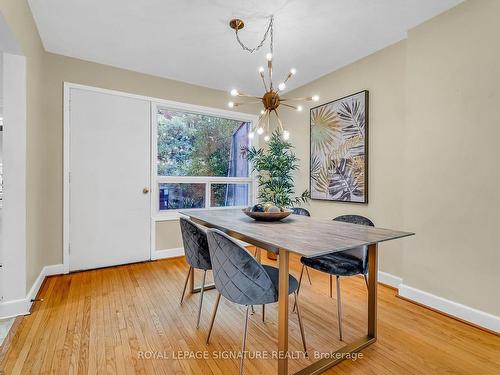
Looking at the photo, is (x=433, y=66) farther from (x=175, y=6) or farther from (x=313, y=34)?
(x=175, y=6)

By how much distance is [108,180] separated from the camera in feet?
10.8

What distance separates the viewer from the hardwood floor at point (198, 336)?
158 cm

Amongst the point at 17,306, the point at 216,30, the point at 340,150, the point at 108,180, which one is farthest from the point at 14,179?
the point at 340,150

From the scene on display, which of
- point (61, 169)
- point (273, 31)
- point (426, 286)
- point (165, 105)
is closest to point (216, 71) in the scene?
point (165, 105)

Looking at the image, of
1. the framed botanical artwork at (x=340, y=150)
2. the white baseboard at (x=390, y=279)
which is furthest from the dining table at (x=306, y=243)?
the framed botanical artwork at (x=340, y=150)

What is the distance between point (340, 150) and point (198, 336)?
8.21 feet

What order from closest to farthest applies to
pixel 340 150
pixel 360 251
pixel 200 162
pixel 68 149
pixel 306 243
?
1. pixel 306 243
2. pixel 360 251
3. pixel 68 149
4. pixel 340 150
5. pixel 200 162

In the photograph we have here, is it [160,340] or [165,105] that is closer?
[160,340]

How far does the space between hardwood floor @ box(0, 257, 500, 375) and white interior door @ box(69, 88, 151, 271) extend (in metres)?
0.68

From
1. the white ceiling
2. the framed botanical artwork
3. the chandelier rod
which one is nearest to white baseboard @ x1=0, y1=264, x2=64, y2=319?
the white ceiling

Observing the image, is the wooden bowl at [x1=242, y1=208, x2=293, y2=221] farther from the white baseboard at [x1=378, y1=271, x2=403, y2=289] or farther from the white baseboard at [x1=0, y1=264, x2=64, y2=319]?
the white baseboard at [x1=0, y1=264, x2=64, y2=319]

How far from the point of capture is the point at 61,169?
9.92 ft

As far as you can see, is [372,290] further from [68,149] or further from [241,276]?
[68,149]

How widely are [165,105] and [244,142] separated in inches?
53.7
